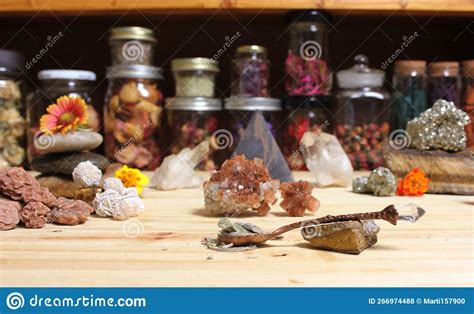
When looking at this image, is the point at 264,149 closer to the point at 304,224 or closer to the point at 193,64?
the point at 193,64

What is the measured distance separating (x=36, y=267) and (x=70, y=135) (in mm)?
545

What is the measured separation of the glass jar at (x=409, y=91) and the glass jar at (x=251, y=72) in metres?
0.40

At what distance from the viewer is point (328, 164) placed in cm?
129

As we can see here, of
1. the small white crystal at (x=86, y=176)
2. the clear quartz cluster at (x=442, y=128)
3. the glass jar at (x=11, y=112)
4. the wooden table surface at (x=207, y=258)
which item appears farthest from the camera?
the glass jar at (x=11, y=112)

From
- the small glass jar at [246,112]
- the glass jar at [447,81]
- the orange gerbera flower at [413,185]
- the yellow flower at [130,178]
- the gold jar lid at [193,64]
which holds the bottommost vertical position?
the orange gerbera flower at [413,185]

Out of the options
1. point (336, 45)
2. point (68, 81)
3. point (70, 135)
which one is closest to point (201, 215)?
point (70, 135)

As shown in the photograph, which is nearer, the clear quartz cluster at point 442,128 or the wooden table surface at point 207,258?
the wooden table surface at point 207,258

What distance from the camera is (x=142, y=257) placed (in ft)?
2.20

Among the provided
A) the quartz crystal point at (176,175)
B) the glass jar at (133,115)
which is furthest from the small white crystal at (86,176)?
the glass jar at (133,115)

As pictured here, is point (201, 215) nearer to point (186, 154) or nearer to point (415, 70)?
point (186, 154)

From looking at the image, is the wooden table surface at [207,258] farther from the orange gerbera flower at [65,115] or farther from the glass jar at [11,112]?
Result: the glass jar at [11,112]

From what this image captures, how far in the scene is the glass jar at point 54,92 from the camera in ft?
5.00

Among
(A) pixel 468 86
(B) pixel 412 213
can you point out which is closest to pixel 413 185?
(B) pixel 412 213

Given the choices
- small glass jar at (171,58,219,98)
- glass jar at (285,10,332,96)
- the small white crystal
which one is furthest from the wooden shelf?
the small white crystal
